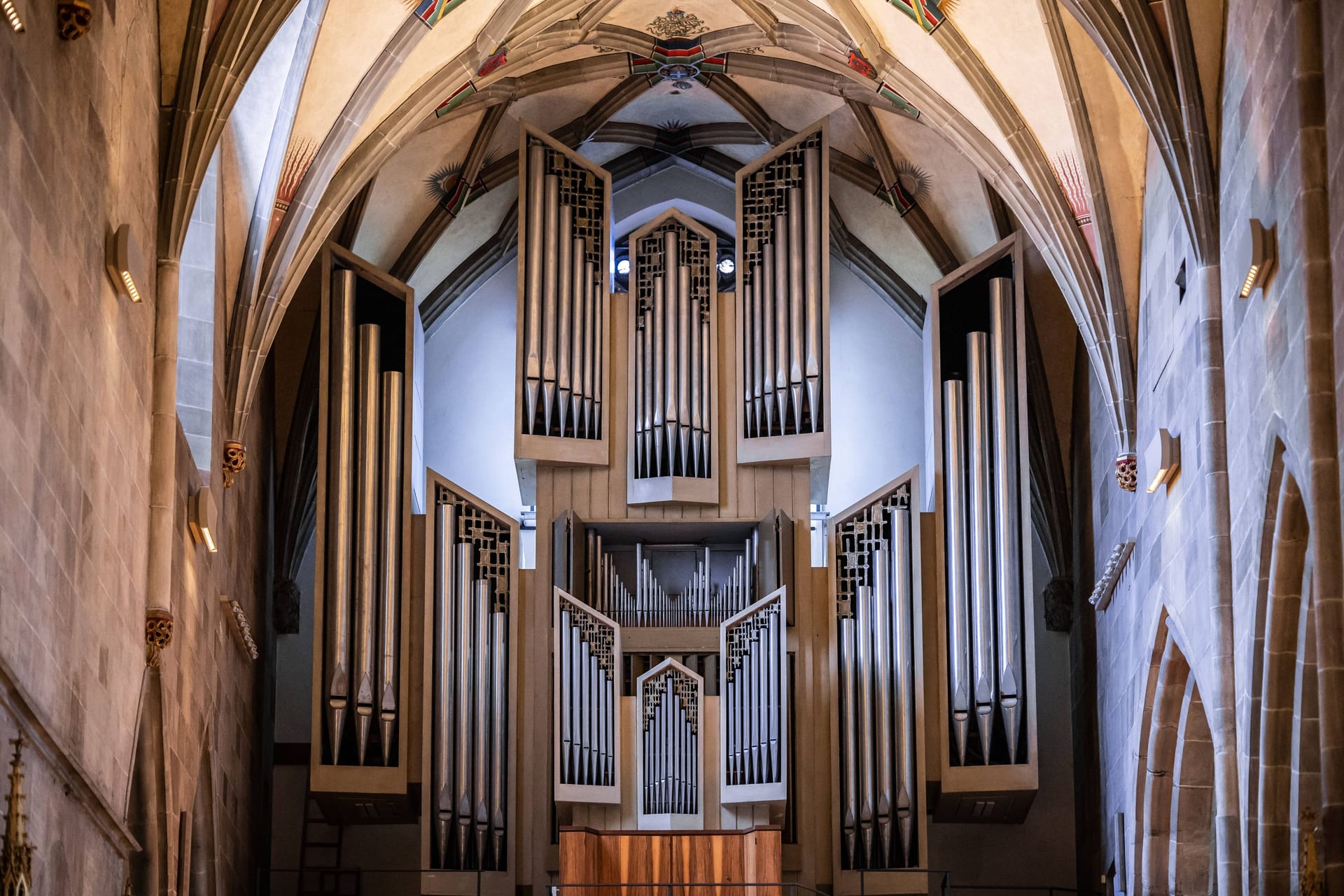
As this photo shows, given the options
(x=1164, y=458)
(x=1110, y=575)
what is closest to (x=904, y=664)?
(x=1110, y=575)

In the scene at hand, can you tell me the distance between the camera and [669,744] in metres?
Answer: 17.7

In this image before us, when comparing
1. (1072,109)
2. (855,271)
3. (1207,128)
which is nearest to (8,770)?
(1207,128)

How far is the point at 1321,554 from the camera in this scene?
1076 centimetres

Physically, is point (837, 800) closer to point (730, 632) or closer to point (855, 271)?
point (730, 632)

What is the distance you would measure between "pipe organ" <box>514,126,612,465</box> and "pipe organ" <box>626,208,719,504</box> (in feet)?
0.99

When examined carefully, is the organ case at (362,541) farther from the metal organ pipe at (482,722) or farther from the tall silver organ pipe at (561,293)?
the tall silver organ pipe at (561,293)

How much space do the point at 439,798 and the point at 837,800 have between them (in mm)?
3328

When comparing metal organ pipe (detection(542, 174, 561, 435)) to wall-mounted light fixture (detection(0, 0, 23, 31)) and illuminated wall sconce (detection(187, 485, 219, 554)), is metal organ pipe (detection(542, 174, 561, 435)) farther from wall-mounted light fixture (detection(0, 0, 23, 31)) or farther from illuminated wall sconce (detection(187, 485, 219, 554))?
wall-mounted light fixture (detection(0, 0, 23, 31))

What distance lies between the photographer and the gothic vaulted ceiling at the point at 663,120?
16172 mm

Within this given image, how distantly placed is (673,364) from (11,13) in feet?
32.2

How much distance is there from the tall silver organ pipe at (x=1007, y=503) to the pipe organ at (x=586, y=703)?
3.28 meters

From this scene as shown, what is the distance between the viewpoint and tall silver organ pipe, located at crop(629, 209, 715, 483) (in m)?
19.1

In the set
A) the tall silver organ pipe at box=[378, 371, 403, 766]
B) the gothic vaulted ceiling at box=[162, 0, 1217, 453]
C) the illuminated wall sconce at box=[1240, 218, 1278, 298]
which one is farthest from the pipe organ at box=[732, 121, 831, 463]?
the illuminated wall sconce at box=[1240, 218, 1278, 298]

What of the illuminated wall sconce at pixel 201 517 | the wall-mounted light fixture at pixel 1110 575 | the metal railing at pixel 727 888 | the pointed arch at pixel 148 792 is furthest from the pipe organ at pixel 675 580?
the pointed arch at pixel 148 792
